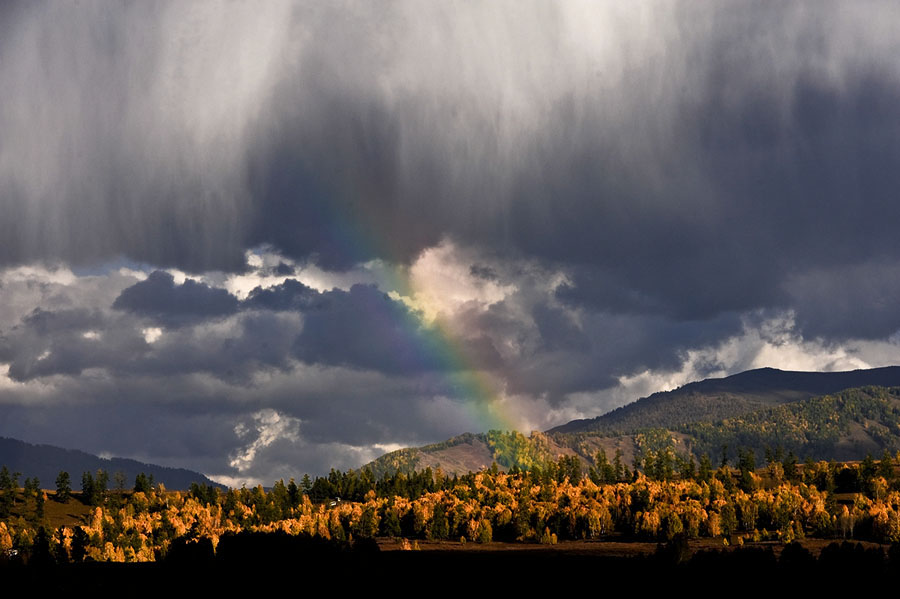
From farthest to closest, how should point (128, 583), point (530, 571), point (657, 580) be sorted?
point (530, 571), point (128, 583), point (657, 580)

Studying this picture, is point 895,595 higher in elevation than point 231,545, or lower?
lower

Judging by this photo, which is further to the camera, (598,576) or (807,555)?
(598,576)

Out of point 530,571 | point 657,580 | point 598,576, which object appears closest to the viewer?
point 657,580

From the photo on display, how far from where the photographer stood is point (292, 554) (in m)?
101

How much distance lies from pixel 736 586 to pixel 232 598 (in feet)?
169

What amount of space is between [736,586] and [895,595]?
15.3 meters

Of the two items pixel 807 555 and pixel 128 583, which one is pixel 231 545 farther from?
pixel 807 555

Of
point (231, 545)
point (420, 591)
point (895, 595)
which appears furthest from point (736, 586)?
point (231, 545)

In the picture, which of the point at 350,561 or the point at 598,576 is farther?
the point at 598,576

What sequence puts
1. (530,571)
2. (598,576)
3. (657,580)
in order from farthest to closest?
(530,571) < (598,576) < (657,580)

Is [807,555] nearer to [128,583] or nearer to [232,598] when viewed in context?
[232,598]

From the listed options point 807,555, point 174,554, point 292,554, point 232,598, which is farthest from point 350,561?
point 807,555

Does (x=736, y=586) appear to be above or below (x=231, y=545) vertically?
below

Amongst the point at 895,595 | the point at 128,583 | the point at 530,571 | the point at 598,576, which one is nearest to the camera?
the point at 895,595
